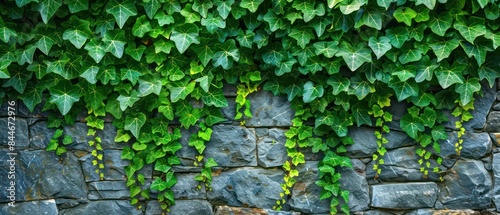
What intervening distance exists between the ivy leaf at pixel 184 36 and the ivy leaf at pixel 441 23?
4.05 ft

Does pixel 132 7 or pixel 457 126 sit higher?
pixel 132 7

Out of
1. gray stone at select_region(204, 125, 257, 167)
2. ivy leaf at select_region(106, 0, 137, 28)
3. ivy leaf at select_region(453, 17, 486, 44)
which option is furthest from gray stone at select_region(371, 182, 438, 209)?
ivy leaf at select_region(106, 0, 137, 28)

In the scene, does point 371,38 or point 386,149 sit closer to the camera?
point 371,38

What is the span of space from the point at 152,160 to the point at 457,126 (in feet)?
5.64

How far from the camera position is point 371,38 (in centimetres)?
289

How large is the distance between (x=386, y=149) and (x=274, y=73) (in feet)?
2.54

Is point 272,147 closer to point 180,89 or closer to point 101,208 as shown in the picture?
point 180,89

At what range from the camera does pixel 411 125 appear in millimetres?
3031

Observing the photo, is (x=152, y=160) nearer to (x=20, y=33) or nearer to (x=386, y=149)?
(x=20, y=33)

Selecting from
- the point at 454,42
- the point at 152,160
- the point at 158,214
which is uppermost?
the point at 454,42

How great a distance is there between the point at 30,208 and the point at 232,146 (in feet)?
4.01

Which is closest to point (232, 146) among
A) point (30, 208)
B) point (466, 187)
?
point (30, 208)

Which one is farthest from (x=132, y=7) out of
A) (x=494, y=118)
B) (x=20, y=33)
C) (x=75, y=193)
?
(x=494, y=118)

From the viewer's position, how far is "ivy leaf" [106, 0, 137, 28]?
9.36ft
